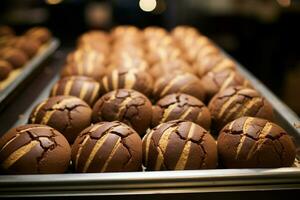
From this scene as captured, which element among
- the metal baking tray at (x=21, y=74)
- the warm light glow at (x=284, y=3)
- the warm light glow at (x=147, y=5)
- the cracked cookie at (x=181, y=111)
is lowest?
the metal baking tray at (x=21, y=74)

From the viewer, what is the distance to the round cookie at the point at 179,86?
2.31 m

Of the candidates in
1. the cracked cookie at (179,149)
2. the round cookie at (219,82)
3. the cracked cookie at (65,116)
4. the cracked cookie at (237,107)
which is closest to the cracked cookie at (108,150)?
the cracked cookie at (179,149)

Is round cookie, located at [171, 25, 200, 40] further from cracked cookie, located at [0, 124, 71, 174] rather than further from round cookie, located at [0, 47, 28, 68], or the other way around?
cracked cookie, located at [0, 124, 71, 174]

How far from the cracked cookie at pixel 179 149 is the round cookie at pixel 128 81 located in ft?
2.22

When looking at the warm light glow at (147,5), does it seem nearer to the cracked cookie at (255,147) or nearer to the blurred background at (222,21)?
the blurred background at (222,21)

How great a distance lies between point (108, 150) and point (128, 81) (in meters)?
0.83

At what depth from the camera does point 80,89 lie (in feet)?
7.53

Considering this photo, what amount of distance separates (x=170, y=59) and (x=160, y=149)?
145 centimetres

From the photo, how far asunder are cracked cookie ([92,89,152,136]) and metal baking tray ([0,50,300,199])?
0.51m

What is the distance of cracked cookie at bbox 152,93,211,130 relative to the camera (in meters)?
1.97

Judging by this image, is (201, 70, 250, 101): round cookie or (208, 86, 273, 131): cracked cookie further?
(201, 70, 250, 101): round cookie

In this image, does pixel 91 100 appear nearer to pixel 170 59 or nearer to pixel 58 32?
pixel 170 59

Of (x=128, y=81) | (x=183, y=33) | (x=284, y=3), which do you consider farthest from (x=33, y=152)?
(x=284, y=3)

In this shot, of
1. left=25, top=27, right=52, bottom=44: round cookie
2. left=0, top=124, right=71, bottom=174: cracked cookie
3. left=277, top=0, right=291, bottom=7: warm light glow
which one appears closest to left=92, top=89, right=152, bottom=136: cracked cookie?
left=0, top=124, right=71, bottom=174: cracked cookie
